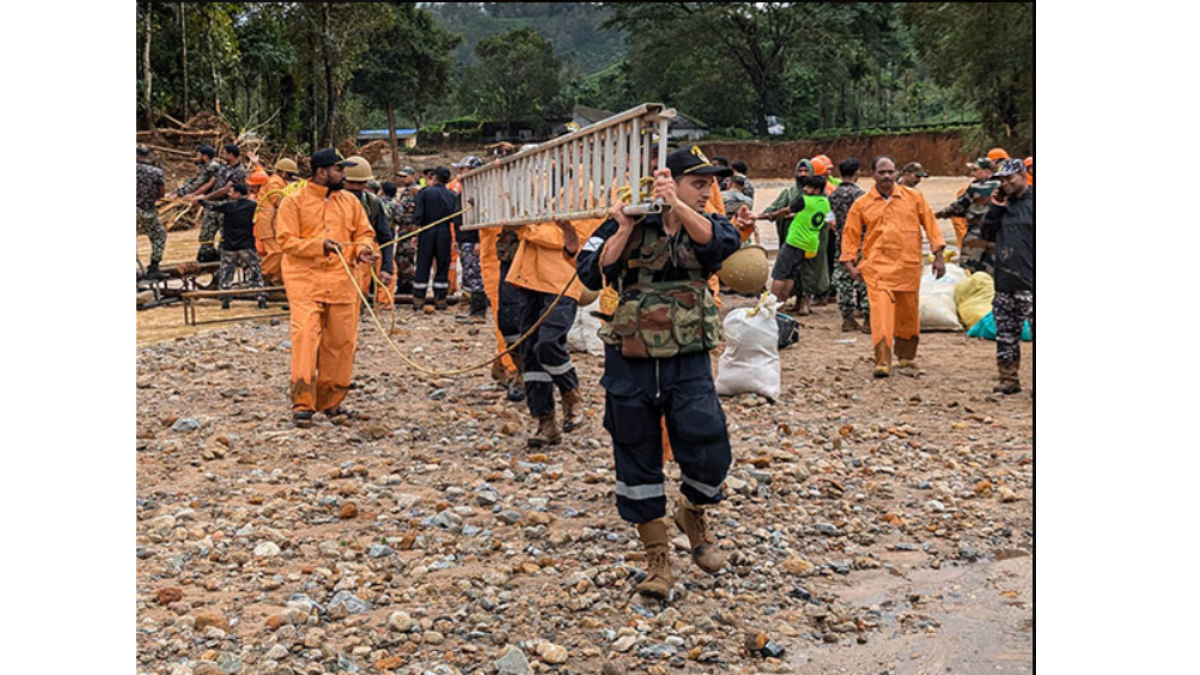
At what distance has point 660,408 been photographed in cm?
419

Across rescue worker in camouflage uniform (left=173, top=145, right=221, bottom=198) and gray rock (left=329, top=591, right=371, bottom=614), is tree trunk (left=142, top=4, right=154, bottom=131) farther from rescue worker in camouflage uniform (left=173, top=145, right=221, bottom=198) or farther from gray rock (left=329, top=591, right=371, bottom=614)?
gray rock (left=329, top=591, right=371, bottom=614)

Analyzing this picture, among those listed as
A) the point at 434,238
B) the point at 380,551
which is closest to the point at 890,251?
the point at 380,551

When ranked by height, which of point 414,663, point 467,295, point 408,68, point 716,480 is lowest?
point 414,663

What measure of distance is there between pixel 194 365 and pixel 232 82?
2084 cm

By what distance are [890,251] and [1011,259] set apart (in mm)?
1073

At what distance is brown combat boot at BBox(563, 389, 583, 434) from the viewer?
268 inches

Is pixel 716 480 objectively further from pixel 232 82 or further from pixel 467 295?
pixel 232 82

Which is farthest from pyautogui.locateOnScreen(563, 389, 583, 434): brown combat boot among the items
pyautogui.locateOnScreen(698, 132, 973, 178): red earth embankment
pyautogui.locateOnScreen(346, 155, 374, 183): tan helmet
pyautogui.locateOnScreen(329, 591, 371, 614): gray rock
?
pyautogui.locateOnScreen(698, 132, 973, 178): red earth embankment

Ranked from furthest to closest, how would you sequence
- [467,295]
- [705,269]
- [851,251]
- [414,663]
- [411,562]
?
[467,295] < [851,251] < [411,562] < [705,269] < [414,663]

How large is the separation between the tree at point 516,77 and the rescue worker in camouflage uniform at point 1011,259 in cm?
3309

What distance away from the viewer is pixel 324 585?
14.1ft

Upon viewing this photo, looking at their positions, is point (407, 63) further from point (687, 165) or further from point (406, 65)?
point (687, 165)

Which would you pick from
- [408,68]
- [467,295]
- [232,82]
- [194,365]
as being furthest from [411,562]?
[408,68]

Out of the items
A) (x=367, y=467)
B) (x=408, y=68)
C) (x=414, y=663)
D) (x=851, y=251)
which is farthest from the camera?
(x=408, y=68)
